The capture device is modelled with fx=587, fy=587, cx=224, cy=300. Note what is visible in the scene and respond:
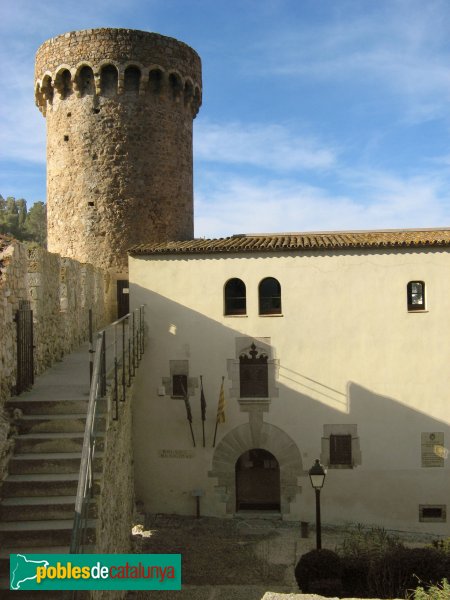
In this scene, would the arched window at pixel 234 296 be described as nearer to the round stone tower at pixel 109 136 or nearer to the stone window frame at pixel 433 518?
the round stone tower at pixel 109 136

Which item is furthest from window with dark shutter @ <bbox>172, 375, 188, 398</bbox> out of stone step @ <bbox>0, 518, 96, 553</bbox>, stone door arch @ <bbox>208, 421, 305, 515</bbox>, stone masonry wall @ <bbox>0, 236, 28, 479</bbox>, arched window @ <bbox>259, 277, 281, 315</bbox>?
stone step @ <bbox>0, 518, 96, 553</bbox>

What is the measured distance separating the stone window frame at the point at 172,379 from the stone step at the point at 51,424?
7984 mm

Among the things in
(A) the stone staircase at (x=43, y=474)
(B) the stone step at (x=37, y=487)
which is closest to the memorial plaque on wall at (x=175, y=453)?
(A) the stone staircase at (x=43, y=474)

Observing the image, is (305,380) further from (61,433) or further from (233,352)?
(61,433)

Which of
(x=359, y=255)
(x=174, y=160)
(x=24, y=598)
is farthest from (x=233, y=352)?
(x=24, y=598)

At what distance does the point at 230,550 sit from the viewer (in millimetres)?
13641

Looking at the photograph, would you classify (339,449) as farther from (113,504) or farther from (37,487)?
(37,487)

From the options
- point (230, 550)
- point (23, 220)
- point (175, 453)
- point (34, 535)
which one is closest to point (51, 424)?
point (34, 535)

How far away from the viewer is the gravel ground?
11.6 m

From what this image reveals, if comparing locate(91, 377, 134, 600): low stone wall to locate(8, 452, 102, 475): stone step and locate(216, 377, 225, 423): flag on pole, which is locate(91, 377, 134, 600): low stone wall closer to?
locate(8, 452, 102, 475): stone step

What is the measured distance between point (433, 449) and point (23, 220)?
61243mm

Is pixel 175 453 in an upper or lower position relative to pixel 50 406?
lower

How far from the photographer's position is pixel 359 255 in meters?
15.8

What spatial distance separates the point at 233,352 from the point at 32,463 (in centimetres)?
890
